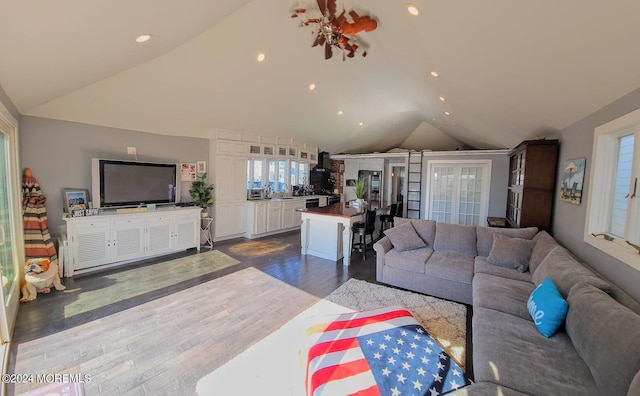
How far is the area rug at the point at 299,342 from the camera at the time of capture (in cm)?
194

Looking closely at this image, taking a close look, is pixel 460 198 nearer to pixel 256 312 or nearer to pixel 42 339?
pixel 256 312

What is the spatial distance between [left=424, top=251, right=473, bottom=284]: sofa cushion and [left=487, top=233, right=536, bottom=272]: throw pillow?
303 mm

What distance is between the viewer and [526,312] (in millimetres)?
2205

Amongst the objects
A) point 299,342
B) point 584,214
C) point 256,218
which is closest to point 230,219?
point 256,218

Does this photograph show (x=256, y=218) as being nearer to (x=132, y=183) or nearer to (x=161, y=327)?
(x=132, y=183)

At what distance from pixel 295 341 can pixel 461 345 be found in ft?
5.05

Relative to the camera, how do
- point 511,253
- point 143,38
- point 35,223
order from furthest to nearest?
point 35,223, point 511,253, point 143,38

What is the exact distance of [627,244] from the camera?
2080mm

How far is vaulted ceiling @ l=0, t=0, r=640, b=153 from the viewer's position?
1.75 meters

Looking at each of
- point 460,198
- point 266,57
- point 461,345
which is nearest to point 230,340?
point 461,345

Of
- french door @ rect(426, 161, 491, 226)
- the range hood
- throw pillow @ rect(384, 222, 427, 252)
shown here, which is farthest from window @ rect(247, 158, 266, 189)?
french door @ rect(426, 161, 491, 226)

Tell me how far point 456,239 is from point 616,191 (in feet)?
5.65

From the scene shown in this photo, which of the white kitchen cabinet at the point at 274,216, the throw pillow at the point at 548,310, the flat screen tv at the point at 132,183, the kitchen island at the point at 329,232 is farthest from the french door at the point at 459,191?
the flat screen tv at the point at 132,183

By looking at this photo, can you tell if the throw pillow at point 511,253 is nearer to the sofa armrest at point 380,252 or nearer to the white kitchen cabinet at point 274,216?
the sofa armrest at point 380,252
